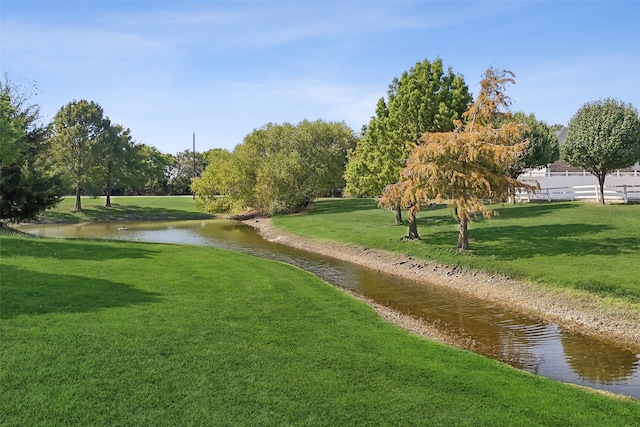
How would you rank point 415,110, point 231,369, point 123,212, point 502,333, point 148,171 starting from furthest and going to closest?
point 148,171 < point 123,212 < point 415,110 < point 502,333 < point 231,369

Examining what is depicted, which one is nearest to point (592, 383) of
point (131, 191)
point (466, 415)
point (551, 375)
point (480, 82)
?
point (551, 375)

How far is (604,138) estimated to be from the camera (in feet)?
120

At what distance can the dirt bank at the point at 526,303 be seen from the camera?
1411 cm

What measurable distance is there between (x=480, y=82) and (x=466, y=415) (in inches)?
726

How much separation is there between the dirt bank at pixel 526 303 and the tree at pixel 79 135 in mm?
48509

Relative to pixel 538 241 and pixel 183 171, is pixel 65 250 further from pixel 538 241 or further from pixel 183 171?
pixel 183 171

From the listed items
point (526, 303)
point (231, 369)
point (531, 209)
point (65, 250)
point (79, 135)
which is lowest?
point (526, 303)

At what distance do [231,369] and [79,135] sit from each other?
62079mm

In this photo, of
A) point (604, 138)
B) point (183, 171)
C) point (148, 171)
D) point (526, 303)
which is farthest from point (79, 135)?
point (526, 303)

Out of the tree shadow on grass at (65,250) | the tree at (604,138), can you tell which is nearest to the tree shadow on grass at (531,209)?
the tree at (604,138)

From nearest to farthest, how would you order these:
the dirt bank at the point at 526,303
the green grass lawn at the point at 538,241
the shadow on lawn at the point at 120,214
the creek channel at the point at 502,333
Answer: the creek channel at the point at 502,333, the dirt bank at the point at 526,303, the green grass lawn at the point at 538,241, the shadow on lawn at the point at 120,214

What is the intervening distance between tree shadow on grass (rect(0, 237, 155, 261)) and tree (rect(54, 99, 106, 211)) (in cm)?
4435

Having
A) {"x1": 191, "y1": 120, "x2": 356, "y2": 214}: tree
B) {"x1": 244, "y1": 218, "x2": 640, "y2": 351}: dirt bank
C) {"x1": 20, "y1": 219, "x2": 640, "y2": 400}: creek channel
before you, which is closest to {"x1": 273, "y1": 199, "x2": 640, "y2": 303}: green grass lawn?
{"x1": 244, "y1": 218, "x2": 640, "y2": 351}: dirt bank

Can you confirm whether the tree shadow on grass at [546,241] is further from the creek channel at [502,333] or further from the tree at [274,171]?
the tree at [274,171]
